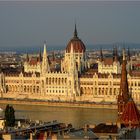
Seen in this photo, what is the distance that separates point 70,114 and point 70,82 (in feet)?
50.5

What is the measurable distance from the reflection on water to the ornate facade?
7081 mm

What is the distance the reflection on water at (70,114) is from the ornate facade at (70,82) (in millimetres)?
7081

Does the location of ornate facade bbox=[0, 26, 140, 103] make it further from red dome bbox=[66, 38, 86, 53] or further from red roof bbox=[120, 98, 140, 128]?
red roof bbox=[120, 98, 140, 128]

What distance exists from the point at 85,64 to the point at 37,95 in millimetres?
6330

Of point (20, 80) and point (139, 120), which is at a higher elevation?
point (20, 80)

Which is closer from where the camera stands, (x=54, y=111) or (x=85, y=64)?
(x=54, y=111)

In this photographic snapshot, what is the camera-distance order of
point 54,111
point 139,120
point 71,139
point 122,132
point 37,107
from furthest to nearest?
point 37,107
point 54,111
point 139,120
point 122,132
point 71,139

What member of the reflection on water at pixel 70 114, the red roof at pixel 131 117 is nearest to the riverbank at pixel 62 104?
Result: the reflection on water at pixel 70 114

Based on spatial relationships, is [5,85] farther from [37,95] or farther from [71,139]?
[71,139]

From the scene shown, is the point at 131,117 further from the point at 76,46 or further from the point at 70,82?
the point at 76,46

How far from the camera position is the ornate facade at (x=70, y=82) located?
212ft

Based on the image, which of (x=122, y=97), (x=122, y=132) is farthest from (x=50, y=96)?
(x=122, y=132)

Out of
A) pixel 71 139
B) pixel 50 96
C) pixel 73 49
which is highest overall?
pixel 73 49

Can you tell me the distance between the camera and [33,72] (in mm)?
72875
